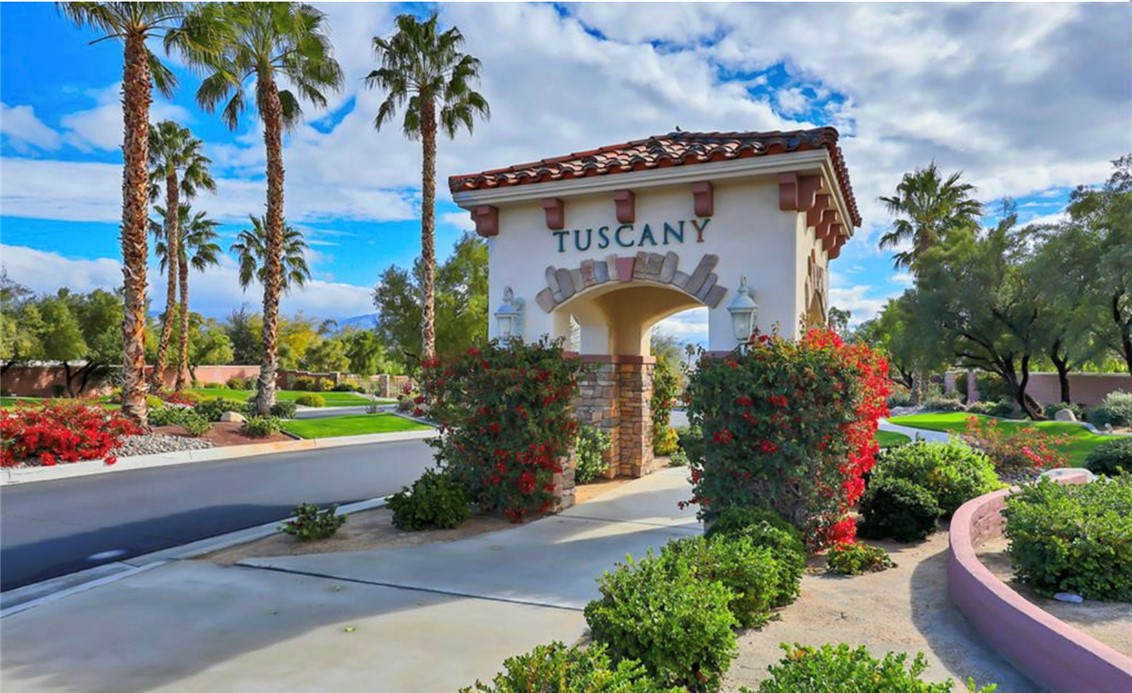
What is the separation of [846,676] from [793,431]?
4274 mm

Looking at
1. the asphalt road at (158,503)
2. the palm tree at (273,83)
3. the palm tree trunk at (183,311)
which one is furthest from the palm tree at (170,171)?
the asphalt road at (158,503)

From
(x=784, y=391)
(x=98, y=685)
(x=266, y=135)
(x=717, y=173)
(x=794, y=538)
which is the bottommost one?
(x=98, y=685)

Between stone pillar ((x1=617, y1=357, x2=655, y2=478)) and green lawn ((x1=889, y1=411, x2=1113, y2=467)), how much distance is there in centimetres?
720

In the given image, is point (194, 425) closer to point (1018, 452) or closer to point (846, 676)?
point (846, 676)

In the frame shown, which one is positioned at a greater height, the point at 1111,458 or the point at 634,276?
the point at 634,276

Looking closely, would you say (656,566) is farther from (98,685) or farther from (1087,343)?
(1087,343)

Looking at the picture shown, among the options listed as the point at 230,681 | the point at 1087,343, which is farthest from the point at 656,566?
the point at 1087,343

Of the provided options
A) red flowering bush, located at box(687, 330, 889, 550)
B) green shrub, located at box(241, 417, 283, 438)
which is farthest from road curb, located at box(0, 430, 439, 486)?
red flowering bush, located at box(687, 330, 889, 550)

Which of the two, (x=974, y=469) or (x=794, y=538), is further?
(x=974, y=469)

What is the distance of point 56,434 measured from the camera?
13.9 meters

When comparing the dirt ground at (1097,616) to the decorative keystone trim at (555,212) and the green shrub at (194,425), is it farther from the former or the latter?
the green shrub at (194,425)

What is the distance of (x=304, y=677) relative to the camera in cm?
442

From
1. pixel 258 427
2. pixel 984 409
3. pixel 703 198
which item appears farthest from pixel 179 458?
pixel 984 409

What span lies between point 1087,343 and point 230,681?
29857mm
